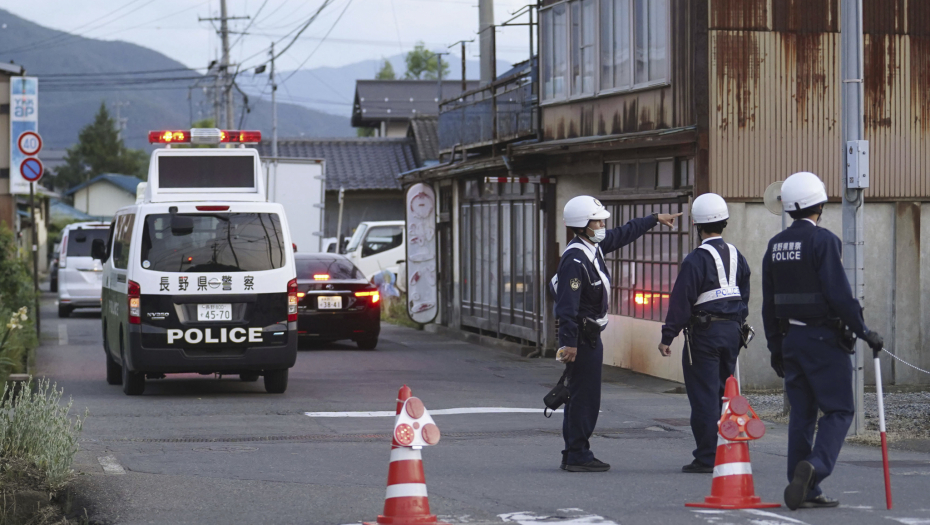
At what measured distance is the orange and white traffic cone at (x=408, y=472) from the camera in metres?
6.28

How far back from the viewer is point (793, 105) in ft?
45.8

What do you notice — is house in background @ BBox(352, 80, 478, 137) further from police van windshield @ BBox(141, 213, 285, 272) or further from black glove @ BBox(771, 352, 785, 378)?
black glove @ BBox(771, 352, 785, 378)

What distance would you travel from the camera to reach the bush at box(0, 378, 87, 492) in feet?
25.5

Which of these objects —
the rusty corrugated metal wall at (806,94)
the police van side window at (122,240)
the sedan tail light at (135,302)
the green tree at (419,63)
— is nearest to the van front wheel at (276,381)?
the sedan tail light at (135,302)

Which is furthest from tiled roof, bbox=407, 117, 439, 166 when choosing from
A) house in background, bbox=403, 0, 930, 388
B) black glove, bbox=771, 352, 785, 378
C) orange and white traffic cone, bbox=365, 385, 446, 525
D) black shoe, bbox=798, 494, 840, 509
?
orange and white traffic cone, bbox=365, 385, 446, 525

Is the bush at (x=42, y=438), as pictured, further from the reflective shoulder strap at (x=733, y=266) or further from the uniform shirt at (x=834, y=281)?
the uniform shirt at (x=834, y=281)

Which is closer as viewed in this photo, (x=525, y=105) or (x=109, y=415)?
(x=109, y=415)

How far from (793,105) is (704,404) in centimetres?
662

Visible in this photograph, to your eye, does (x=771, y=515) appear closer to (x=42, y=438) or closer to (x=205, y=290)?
(x=42, y=438)

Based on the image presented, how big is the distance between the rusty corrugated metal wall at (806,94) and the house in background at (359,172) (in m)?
28.6

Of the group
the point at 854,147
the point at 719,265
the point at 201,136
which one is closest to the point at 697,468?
the point at 719,265

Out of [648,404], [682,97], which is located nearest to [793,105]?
[682,97]

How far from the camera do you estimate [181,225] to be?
12.7 metres

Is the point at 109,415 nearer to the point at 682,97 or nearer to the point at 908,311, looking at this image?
the point at 682,97
